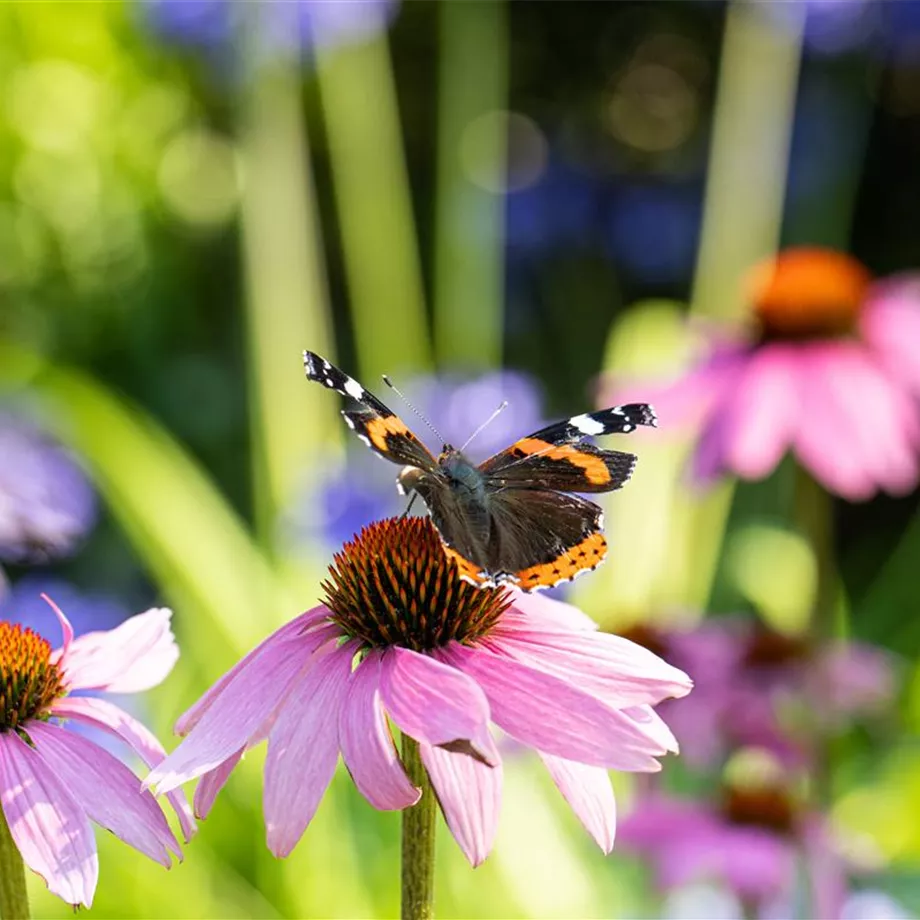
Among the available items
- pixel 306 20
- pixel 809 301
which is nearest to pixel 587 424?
pixel 809 301

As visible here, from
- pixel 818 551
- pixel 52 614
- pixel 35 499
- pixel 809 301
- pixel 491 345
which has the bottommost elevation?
pixel 491 345

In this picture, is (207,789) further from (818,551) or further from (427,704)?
(818,551)

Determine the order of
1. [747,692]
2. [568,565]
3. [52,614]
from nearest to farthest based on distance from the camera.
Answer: [568,565]
[747,692]
[52,614]

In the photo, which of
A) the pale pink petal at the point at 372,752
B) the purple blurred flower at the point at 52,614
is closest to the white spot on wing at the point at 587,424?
the pale pink petal at the point at 372,752

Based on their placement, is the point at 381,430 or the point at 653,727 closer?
the point at 653,727

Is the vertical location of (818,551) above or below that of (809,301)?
below

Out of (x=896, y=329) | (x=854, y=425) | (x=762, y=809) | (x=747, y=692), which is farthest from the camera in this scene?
(x=896, y=329)

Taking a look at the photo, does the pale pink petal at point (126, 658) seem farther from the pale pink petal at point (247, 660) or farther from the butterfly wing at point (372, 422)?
the butterfly wing at point (372, 422)

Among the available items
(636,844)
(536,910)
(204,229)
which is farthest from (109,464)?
(204,229)
